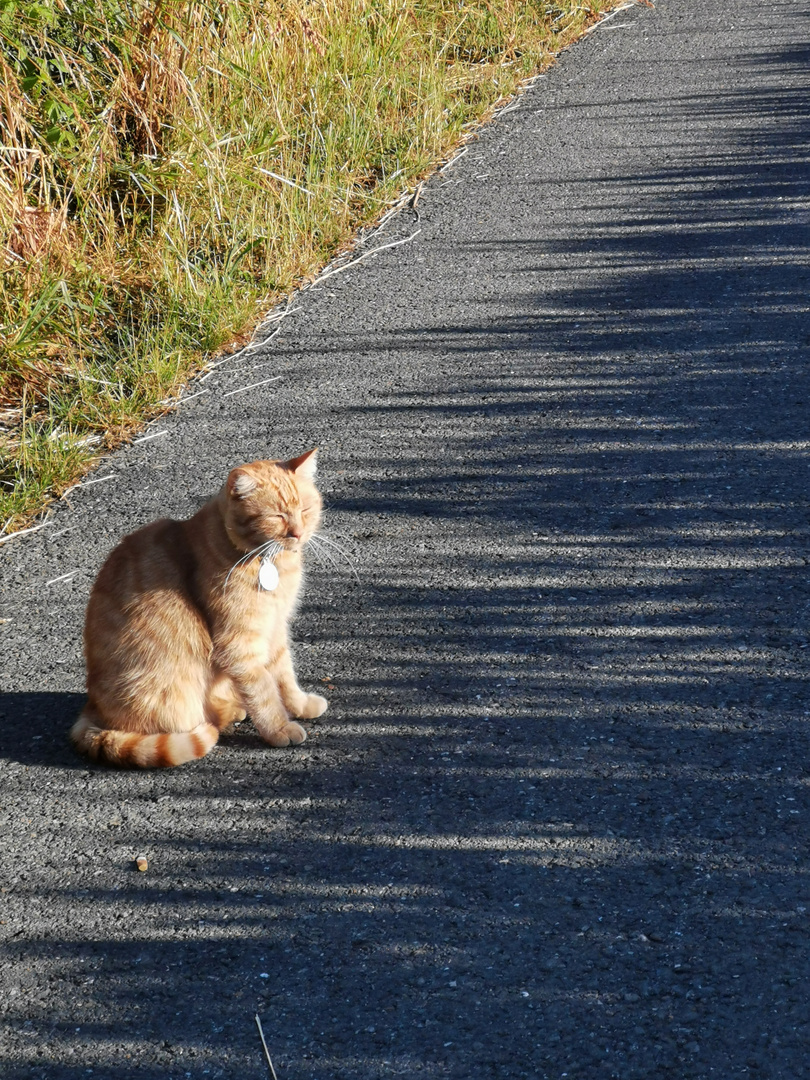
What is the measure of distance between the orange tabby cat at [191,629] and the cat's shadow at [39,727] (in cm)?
8

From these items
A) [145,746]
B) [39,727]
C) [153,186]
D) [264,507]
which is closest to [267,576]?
[264,507]

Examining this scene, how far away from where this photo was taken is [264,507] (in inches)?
117

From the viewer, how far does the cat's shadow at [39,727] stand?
310 cm

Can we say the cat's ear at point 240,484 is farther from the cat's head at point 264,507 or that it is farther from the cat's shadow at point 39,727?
the cat's shadow at point 39,727

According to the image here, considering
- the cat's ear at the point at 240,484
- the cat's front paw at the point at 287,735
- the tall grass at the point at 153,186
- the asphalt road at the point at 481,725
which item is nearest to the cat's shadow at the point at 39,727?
the asphalt road at the point at 481,725

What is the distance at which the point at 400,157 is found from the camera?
268 inches

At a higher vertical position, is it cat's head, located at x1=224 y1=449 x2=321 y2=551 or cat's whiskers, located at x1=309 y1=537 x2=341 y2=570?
cat's head, located at x1=224 y1=449 x2=321 y2=551

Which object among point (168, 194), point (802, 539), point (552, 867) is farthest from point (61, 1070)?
point (168, 194)

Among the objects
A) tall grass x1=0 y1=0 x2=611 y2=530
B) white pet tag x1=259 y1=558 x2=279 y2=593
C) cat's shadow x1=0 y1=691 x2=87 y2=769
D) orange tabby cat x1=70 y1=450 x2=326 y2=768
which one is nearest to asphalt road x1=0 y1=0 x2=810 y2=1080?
cat's shadow x1=0 y1=691 x2=87 y2=769

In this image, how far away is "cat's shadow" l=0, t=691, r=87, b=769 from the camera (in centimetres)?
310

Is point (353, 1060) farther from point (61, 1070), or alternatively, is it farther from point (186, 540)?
point (186, 540)

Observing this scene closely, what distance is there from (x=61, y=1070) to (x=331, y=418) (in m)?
2.90

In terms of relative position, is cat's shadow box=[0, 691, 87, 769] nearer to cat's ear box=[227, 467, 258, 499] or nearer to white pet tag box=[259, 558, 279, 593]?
white pet tag box=[259, 558, 279, 593]

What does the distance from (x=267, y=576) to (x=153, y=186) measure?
10.5 feet
